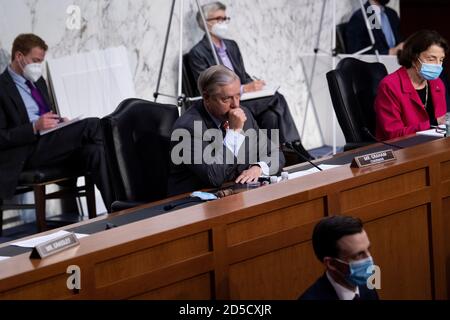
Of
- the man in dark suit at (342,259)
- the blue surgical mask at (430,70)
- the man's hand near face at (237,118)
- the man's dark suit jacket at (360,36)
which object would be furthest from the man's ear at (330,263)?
the man's dark suit jacket at (360,36)

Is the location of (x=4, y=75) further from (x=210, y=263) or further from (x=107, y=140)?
(x=210, y=263)

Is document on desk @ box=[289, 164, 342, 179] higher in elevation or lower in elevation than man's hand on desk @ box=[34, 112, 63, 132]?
lower

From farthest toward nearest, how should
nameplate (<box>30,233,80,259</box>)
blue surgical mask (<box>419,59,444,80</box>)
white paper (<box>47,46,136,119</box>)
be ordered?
white paper (<box>47,46,136,119</box>), blue surgical mask (<box>419,59,444,80</box>), nameplate (<box>30,233,80,259</box>)

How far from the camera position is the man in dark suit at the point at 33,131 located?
6199 mm

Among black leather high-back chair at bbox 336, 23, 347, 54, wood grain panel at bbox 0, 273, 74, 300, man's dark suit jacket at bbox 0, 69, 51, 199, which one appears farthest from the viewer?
black leather high-back chair at bbox 336, 23, 347, 54

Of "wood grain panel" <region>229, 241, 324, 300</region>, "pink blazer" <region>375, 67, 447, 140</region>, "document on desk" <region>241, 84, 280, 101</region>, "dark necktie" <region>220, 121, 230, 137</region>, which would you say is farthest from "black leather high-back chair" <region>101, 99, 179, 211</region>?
"document on desk" <region>241, 84, 280, 101</region>

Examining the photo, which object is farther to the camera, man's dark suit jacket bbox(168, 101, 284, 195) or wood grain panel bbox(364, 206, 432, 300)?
man's dark suit jacket bbox(168, 101, 284, 195)

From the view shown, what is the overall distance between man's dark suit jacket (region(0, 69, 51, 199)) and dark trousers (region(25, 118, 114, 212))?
0.10 metres

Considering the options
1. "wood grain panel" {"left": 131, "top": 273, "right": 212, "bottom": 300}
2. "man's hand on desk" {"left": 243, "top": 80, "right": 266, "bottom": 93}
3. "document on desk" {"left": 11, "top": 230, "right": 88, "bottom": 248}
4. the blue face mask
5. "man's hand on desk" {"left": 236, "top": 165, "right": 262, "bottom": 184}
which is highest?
"man's hand on desk" {"left": 243, "top": 80, "right": 266, "bottom": 93}

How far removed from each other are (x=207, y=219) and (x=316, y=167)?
1210 mm

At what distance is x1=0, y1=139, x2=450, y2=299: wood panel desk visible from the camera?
2.99 metres

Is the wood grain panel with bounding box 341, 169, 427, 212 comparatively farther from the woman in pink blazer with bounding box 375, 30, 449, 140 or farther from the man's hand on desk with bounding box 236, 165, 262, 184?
the woman in pink blazer with bounding box 375, 30, 449, 140

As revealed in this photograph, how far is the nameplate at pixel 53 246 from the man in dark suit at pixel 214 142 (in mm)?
1473
